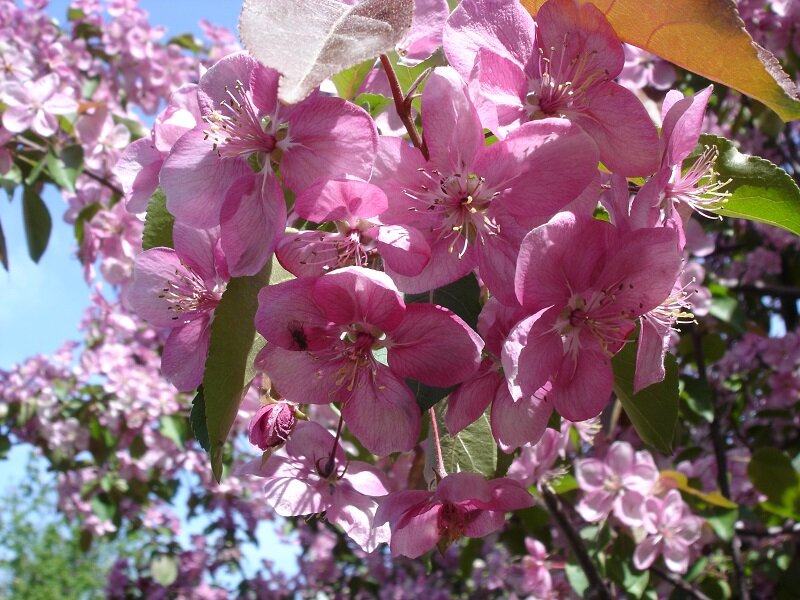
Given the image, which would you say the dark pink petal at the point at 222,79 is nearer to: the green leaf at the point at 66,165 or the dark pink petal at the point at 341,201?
the dark pink petal at the point at 341,201

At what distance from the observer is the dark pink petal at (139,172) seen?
855 mm

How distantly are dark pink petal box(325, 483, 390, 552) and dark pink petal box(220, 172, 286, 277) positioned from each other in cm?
39

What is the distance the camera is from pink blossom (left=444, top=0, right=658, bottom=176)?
0.73m

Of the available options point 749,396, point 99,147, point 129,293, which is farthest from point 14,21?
point 749,396

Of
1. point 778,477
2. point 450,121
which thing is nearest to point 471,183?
point 450,121

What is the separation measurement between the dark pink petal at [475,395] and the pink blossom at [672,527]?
1553 mm

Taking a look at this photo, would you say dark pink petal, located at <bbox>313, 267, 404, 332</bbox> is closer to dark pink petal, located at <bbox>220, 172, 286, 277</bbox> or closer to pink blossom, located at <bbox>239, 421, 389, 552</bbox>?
dark pink petal, located at <bbox>220, 172, 286, 277</bbox>

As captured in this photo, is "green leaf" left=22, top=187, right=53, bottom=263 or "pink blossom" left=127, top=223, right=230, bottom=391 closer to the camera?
"pink blossom" left=127, top=223, right=230, bottom=391

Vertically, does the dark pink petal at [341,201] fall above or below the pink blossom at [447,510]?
above

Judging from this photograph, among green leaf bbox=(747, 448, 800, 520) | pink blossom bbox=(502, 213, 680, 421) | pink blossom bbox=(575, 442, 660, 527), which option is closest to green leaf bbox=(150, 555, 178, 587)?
pink blossom bbox=(575, 442, 660, 527)

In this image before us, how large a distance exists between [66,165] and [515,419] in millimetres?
2021

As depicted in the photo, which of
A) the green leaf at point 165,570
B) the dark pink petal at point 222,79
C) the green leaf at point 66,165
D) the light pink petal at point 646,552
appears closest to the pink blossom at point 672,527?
the light pink petal at point 646,552

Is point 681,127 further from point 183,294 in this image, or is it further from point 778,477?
point 778,477

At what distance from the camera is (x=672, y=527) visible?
2.15m
